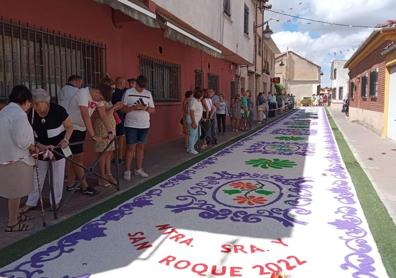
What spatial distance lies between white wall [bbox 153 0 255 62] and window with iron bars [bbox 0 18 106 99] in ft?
6.45

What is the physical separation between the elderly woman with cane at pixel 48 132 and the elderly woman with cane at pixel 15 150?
35 cm

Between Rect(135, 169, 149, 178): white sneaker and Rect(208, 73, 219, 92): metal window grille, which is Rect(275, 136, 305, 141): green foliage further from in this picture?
Rect(135, 169, 149, 178): white sneaker

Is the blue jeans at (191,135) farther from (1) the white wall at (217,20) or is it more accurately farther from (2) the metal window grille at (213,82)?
(2) the metal window grille at (213,82)

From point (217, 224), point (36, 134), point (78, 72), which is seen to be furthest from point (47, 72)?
point (217, 224)

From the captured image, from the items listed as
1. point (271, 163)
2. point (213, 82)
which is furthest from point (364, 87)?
point (271, 163)

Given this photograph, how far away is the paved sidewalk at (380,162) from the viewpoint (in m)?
5.80

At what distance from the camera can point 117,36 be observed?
340 inches

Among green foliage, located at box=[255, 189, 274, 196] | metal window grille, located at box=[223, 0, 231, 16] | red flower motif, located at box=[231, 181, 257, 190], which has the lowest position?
green foliage, located at box=[255, 189, 274, 196]

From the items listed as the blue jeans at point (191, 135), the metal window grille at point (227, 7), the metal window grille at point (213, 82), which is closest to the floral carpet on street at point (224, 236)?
the blue jeans at point (191, 135)

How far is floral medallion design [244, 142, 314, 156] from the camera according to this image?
10.4 m

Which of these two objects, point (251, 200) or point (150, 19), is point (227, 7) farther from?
point (251, 200)

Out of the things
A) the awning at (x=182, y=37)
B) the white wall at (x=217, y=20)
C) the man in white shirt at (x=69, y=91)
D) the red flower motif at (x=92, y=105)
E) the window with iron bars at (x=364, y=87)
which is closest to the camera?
the red flower motif at (x=92, y=105)

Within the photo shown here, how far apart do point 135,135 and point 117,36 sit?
304 cm

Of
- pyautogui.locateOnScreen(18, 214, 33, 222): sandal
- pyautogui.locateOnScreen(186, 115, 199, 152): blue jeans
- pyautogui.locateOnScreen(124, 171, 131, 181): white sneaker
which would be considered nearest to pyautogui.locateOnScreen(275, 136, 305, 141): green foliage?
pyautogui.locateOnScreen(186, 115, 199, 152): blue jeans
